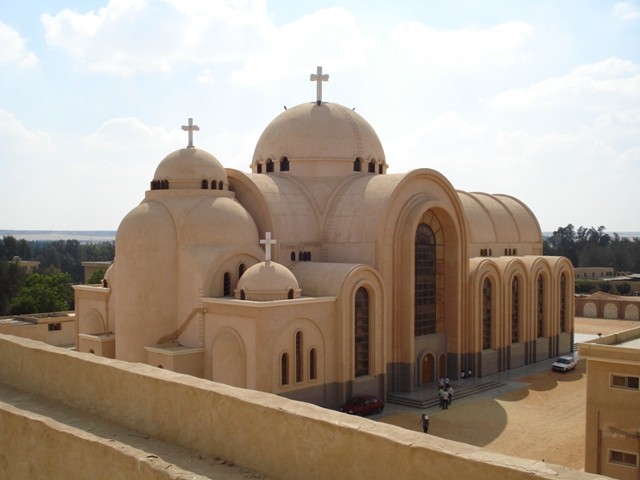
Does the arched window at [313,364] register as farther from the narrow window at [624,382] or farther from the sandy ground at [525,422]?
the narrow window at [624,382]

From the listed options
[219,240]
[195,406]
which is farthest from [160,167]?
[195,406]

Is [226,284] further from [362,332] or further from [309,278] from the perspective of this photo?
[362,332]

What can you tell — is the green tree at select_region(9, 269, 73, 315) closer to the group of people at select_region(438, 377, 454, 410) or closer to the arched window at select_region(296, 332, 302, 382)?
the arched window at select_region(296, 332, 302, 382)

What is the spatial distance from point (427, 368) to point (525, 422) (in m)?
6.16

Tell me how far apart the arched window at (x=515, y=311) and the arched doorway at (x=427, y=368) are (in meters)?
7.09

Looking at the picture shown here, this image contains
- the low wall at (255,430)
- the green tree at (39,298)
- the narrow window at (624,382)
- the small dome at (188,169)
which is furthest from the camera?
the green tree at (39,298)

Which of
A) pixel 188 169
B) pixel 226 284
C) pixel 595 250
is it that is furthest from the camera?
pixel 595 250

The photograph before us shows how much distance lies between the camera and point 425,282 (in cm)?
3002

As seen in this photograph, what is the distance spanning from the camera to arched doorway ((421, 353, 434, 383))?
29312 mm

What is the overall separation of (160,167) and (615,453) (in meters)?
19.6

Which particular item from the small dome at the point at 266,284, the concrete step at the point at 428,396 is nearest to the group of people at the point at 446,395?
the concrete step at the point at 428,396

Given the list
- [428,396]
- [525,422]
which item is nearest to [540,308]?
[428,396]

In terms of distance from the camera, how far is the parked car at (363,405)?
2389 cm

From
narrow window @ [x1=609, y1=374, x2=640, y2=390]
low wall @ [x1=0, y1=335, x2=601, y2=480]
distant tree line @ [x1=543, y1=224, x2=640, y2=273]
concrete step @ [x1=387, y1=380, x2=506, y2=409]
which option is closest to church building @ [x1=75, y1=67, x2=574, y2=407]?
concrete step @ [x1=387, y1=380, x2=506, y2=409]
